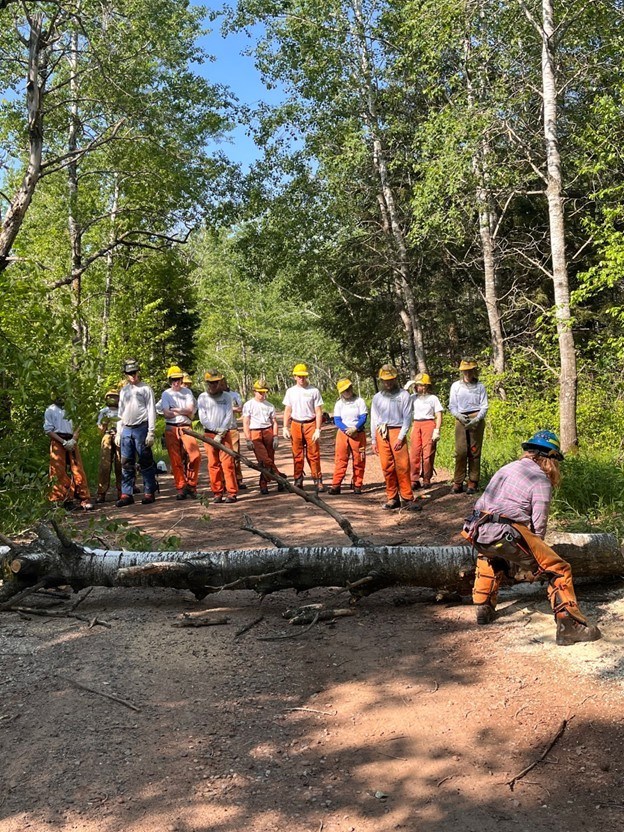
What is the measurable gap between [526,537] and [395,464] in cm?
476

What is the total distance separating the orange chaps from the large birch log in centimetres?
31

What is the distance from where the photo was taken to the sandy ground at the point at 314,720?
3.25m

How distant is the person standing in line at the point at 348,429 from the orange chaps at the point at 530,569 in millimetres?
5433

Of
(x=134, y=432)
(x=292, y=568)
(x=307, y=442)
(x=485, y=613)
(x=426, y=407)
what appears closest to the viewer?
(x=485, y=613)

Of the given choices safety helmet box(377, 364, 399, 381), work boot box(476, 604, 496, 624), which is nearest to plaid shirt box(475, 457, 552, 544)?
work boot box(476, 604, 496, 624)

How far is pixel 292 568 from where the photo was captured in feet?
18.9

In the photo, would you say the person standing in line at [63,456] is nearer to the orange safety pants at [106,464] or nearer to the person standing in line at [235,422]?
the orange safety pants at [106,464]

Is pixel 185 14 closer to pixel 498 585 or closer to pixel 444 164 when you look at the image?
pixel 444 164

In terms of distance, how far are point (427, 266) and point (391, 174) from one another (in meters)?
3.23

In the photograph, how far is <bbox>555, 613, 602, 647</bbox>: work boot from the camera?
4.77 m

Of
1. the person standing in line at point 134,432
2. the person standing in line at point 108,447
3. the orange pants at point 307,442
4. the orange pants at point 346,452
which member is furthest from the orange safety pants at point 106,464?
the orange pants at point 346,452

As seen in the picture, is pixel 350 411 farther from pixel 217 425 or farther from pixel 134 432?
pixel 134 432

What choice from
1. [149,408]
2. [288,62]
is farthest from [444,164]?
[288,62]

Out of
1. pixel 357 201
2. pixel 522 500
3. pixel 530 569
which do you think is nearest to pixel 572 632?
pixel 530 569
